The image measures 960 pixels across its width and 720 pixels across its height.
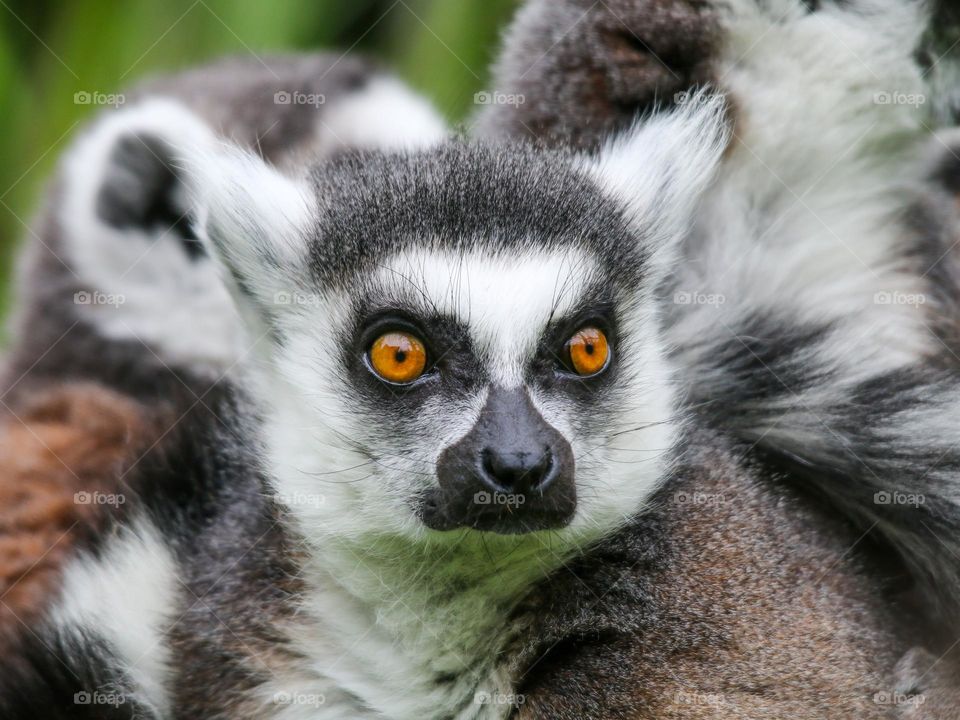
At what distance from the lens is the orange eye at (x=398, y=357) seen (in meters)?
2.38

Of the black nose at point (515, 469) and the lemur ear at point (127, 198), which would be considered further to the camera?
the lemur ear at point (127, 198)

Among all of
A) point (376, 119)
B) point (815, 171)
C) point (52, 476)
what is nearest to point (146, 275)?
point (52, 476)

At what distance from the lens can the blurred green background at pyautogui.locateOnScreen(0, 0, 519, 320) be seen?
5340 millimetres

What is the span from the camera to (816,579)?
2465 mm

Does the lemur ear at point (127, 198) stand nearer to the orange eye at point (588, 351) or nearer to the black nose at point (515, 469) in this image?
the orange eye at point (588, 351)

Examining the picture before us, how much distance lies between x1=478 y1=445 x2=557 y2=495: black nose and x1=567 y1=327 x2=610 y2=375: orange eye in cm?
33

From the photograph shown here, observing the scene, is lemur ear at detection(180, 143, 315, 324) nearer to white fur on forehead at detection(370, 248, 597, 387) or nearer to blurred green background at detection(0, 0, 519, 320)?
white fur on forehead at detection(370, 248, 597, 387)

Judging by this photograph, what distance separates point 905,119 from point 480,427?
4.66 feet

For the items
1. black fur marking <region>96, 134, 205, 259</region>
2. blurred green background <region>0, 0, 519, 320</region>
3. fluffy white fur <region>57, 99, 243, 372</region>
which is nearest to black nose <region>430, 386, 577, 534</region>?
fluffy white fur <region>57, 99, 243, 372</region>

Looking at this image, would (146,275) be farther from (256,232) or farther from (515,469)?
(515,469)

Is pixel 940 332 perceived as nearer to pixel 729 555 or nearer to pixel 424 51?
pixel 729 555

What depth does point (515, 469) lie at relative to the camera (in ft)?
6.93

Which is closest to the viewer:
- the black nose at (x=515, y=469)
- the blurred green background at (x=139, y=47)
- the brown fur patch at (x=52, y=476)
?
the black nose at (x=515, y=469)

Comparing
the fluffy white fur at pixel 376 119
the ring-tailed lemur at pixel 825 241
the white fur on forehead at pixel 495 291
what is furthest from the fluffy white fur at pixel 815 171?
the fluffy white fur at pixel 376 119
